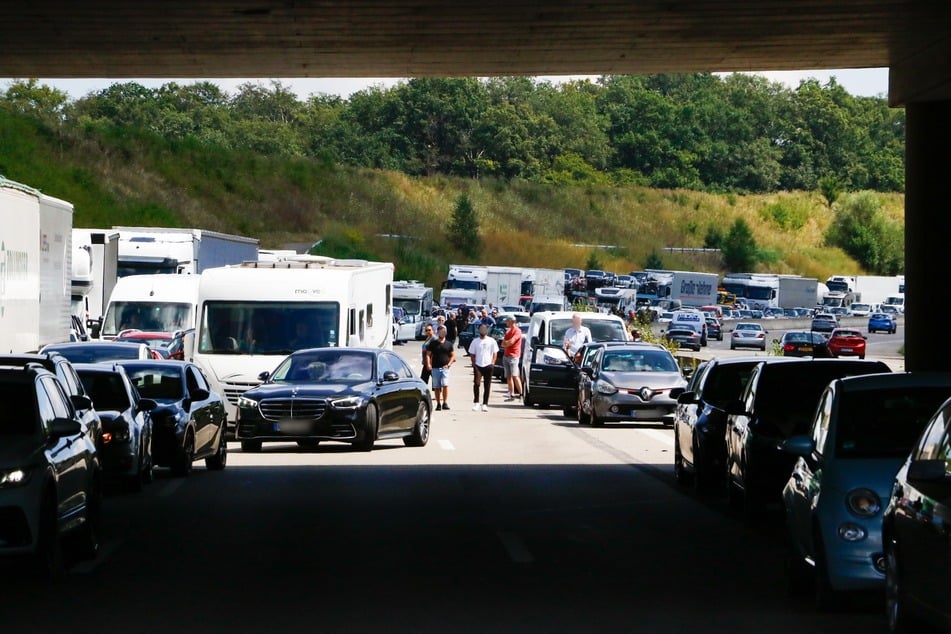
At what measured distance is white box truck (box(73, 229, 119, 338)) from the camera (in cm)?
3189

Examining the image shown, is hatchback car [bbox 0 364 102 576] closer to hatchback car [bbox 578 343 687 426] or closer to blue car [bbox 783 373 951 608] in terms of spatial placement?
blue car [bbox 783 373 951 608]

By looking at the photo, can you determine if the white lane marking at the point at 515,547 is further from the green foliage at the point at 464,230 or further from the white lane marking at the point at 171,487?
the green foliage at the point at 464,230

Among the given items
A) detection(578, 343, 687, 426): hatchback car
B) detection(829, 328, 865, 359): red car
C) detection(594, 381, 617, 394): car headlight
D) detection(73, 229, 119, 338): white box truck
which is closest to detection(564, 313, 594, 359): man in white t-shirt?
detection(578, 343, 687, 426): hatchback car

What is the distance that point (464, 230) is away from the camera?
387ft

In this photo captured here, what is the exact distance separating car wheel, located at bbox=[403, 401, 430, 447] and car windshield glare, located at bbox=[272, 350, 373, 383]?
46.5 inches

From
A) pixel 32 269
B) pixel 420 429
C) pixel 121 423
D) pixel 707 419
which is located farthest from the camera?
pixel 420 429

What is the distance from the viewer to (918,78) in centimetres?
2203

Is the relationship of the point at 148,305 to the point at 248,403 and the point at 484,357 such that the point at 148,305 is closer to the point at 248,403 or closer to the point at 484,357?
the point at 484,357

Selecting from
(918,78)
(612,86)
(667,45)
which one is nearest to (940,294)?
(918,78)

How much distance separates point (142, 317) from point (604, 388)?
1221 centimetres

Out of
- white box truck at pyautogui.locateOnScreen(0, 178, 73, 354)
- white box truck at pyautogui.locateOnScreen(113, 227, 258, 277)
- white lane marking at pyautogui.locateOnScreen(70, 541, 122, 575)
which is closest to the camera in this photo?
white lane marking at pyautogui.locateOnScreen(70, 541, 122, 575)

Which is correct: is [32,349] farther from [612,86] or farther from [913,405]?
[612,86]

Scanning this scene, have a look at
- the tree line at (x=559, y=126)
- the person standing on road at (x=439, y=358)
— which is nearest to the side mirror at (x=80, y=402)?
the person standing on road at (x=439, y=358)

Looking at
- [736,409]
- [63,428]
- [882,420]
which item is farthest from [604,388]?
[63,428]
